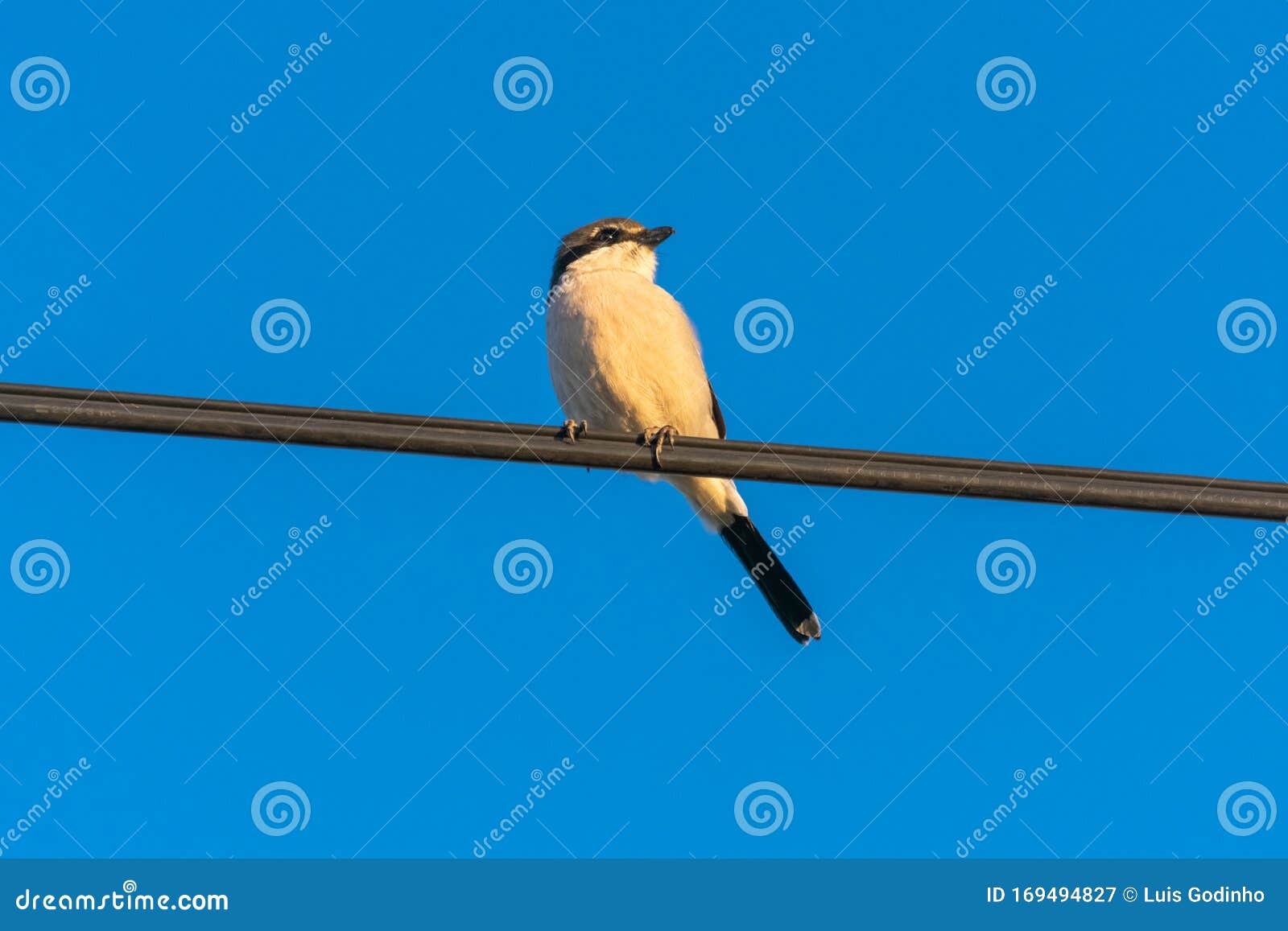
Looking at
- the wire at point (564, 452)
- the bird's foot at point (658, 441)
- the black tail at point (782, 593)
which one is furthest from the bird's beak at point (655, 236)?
the wire at point (564, 452)

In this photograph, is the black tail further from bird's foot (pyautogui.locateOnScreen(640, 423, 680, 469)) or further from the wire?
the wire

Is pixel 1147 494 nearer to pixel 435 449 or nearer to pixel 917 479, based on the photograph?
pixel 917 479

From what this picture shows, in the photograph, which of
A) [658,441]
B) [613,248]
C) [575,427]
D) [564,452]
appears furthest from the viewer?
[613,248]

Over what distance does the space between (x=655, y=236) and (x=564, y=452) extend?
13.4 ft

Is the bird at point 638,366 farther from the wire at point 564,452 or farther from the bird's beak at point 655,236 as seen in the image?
the wire at point 564,452

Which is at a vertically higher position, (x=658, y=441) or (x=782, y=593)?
(x=782, y=593)

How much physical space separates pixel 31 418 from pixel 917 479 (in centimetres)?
330

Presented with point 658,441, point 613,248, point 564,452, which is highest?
point 613,248

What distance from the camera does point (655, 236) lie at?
9219 millimetres

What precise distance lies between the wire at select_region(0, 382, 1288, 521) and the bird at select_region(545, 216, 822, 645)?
2524 millimetres

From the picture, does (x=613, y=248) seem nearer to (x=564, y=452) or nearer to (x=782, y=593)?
(x=782, y=593)

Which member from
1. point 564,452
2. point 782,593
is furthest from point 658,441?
point 782,593

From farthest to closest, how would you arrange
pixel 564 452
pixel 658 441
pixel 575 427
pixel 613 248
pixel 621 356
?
1. pixel 613 248
2. pixel 621 356
3. pixel 575 427
4. pixel 658 441
5. pixel 564 452

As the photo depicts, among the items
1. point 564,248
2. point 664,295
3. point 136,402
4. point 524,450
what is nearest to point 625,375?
point 664,295
